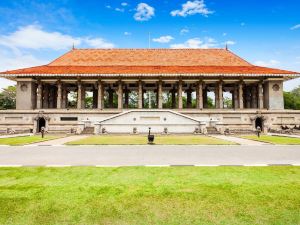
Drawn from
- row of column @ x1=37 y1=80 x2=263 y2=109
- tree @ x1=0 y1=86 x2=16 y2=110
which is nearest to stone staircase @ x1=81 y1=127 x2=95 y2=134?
row of column @ x1=37 y1=80 x2=263 y2=109

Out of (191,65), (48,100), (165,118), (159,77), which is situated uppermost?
(191,65)

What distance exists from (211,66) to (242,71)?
16.0 feet

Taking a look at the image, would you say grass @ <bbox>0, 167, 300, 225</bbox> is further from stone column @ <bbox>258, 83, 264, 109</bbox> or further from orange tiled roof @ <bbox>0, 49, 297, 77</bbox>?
stone column @ <bbox>258, 83, 264, 109</bbox>

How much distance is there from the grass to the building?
72.7ft

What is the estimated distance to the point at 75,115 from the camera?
34.2 meters

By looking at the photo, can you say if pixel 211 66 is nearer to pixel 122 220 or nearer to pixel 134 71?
pixel 134 71

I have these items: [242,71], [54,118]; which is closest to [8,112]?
[54,118]

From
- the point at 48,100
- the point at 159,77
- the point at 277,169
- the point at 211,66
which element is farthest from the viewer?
the point at 48,100

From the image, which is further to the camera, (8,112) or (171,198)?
(8,112)

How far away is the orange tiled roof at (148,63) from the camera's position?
3531 cm

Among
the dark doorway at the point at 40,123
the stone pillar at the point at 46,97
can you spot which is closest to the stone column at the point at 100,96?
the dark doorway at the point at 40,123

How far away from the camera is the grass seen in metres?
4.23

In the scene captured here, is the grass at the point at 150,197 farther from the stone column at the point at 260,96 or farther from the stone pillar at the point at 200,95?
the stone column at the point at 260,96

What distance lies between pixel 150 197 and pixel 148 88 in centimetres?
3689
